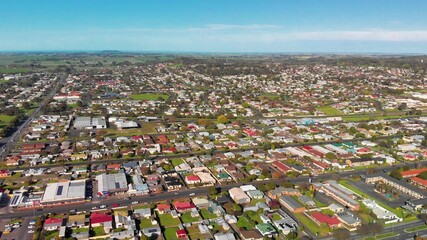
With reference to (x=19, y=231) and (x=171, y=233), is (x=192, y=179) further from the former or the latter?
(x=19, y=231)

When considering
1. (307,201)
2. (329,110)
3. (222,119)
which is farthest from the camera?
(329,110)

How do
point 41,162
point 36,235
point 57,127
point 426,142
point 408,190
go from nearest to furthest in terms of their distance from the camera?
point 36,235, point 408,190, point 41,162, point 426,142, point 57,127

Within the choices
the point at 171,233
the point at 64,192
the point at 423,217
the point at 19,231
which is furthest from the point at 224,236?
the point at 423,217

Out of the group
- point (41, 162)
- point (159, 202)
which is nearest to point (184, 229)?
point (159, 202)

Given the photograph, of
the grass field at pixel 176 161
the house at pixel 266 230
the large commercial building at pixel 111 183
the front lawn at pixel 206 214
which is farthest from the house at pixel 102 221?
the grass field at pixel 176 161

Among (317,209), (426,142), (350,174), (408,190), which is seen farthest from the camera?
(426,142)

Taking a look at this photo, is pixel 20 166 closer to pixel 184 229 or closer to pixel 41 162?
pixel 41 162
